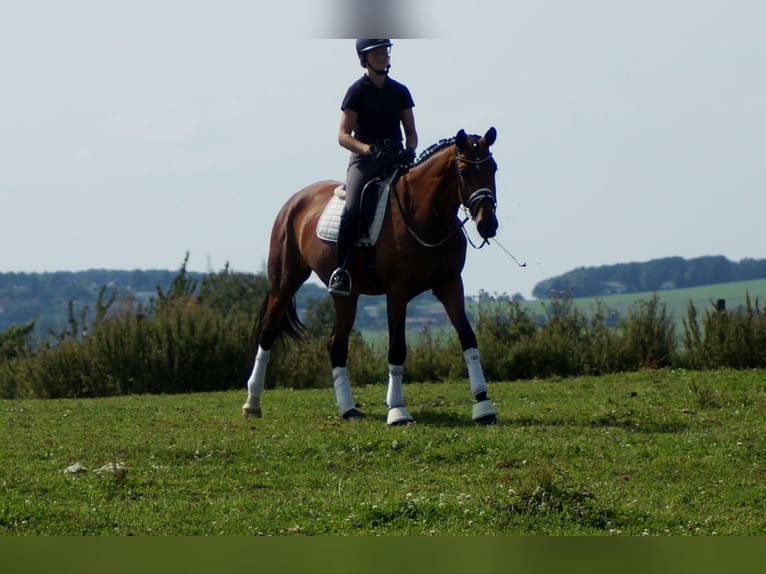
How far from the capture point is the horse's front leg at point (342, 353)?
12477 millimetres

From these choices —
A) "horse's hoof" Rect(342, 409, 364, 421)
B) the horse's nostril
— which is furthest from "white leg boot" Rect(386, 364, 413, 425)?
the horse's nostril

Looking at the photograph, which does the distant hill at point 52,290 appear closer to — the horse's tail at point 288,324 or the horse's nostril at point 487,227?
the horse's tail at point 288,324

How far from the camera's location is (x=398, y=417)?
1161cm

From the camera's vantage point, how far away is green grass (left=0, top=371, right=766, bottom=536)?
24.6ft

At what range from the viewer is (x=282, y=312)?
13.7 meters

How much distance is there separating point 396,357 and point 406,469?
261 centimetres

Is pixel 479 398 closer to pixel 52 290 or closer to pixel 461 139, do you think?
pixel 461 139

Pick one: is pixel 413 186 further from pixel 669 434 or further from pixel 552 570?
pixel 552 570

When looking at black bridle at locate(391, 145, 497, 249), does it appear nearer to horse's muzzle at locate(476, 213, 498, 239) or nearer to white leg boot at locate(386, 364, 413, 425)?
horse's muzzle at locate(476, 213, 498, 239)

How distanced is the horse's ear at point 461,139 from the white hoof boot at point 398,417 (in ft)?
8.43

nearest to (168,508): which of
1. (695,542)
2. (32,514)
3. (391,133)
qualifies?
(32,514)

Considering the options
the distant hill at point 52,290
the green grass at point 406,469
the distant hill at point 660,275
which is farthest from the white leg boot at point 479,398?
the distant hill at point 52,290

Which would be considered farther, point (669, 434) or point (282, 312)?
point (282, 312)

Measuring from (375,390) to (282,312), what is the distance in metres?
3.96
